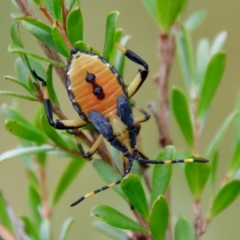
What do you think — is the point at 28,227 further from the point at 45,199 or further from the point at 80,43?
the point at 80,43

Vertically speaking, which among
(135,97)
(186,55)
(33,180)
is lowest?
(135,97)

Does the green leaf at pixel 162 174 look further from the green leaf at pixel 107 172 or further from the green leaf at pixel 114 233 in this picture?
the green leaf at pixel 114 233

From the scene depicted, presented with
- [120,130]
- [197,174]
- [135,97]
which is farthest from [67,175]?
[135,97]

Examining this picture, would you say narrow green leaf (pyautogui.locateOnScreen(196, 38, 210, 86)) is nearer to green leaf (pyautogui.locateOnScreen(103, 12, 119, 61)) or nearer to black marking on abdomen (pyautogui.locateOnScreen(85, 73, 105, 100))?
black marking on abdomen (pyautogui.locateOnScreen(85, 73, 105, 100))

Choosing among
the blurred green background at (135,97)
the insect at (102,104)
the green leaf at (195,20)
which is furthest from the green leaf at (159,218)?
the blurred green background at (135,97)

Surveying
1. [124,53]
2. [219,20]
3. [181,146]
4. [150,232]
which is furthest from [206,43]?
[219,20]

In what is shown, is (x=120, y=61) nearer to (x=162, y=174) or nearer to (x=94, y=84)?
(x=94, y=84)
